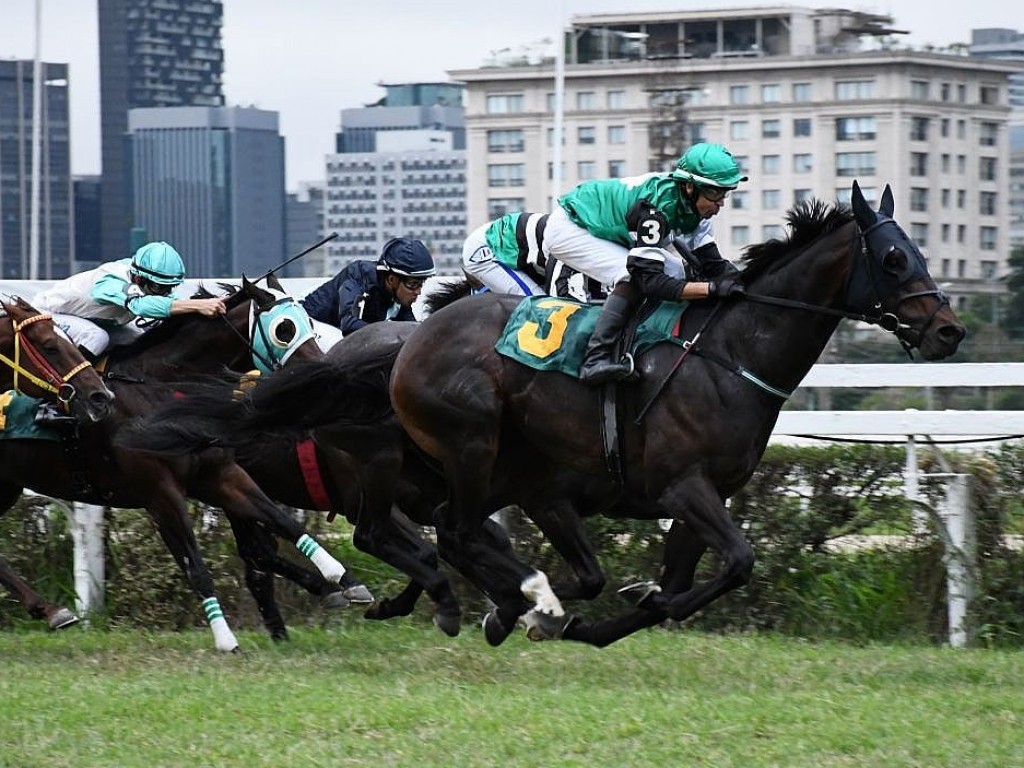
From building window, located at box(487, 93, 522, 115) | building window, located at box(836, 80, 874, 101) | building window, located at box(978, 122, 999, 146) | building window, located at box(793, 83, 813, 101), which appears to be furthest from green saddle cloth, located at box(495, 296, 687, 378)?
building window, located at box(978, 122, 999, 146)

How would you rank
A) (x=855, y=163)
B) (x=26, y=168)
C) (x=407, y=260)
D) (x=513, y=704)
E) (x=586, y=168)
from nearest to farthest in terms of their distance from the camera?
1. (x=513, y=704)
2. (x=407, y=260)
3. (x=855, y=163)
4. (x=586, y=168)
5. (x=26, y=168)

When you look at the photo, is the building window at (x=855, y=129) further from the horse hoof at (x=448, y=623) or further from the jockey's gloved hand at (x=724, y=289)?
the jockey's gloved hand at (x=724, y=289)

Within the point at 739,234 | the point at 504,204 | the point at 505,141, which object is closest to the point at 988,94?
the point at 739,234

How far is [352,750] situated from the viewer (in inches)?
190

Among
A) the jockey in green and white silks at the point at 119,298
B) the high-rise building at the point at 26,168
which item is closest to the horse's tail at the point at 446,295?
the jockey in green and white silks at the point at 119,298

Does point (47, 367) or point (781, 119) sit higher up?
point (781, 119)

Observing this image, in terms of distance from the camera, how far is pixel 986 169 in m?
85.7

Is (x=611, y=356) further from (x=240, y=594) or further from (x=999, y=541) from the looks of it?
(x=240, y=594)

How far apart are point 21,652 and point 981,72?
81687 millimetres

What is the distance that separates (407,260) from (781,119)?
77685 millimetres

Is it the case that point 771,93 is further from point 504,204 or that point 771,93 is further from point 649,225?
point 649,225

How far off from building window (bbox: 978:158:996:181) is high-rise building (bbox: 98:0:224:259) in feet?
244

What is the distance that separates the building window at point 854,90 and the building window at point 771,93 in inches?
106

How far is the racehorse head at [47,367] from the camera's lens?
22.4ft
